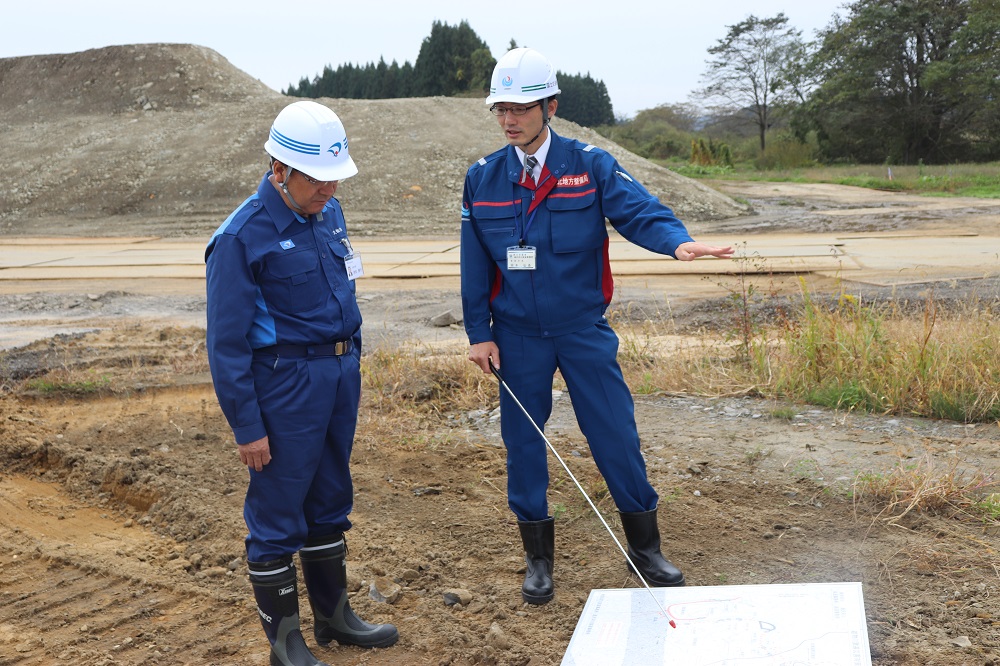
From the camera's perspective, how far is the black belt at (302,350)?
10.6 ft

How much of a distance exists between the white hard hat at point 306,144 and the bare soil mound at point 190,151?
1647cm

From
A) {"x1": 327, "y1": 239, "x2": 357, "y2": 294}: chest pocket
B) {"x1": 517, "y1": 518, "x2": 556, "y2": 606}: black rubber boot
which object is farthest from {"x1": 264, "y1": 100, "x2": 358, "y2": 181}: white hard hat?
{"x1": 517, "y1": 518, "x2": 556, "y2": 606}: black rubber boot

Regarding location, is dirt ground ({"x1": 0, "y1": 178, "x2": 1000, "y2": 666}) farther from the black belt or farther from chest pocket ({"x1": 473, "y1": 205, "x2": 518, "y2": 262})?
chest pocket ({"x1": 473, "y1": 205, "x2": 518, "y2": 262})

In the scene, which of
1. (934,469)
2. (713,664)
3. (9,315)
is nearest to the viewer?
(713,664)

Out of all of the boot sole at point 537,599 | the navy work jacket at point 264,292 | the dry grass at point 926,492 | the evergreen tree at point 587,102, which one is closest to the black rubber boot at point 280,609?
the navy work jacket at point 264,292

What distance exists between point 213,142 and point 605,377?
25252mm

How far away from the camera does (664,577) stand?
12.5 ft

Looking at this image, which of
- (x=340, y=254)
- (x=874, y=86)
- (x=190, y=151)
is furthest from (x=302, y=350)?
(x=874, y=86)

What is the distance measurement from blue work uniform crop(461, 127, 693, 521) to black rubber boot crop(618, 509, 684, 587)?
0.05 metres

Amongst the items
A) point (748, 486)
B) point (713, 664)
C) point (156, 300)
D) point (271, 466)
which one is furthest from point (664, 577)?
point (156, 300)

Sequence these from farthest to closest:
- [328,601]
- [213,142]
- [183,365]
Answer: [213,142] < [183,365] < [328,601]

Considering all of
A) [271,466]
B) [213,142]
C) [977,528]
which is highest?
[213,142]

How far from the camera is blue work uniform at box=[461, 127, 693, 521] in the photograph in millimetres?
3680

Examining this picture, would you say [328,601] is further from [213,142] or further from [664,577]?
[213,142]
